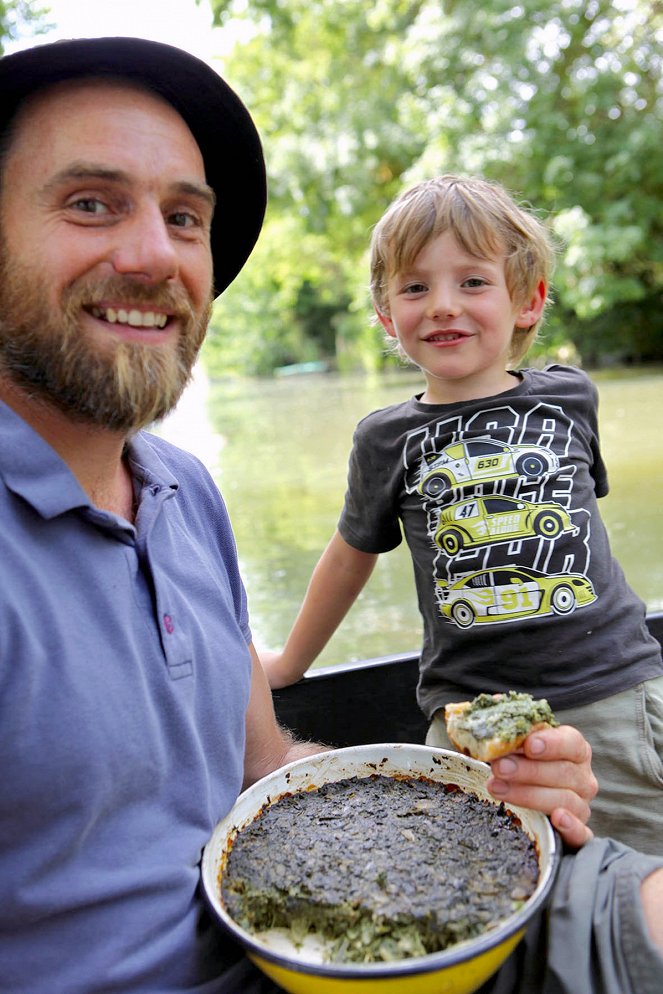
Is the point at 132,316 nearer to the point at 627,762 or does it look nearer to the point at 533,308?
the point at 533,308

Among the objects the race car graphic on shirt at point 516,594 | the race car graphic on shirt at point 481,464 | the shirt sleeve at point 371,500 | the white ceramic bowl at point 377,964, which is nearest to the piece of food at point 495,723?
the white ceramic bowl at point 377,964

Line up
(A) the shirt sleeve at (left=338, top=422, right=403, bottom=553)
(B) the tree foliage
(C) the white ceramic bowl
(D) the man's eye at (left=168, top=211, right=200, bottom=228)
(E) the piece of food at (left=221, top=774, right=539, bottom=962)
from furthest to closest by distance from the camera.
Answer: (B) the tree foliage, (A) the shirt sleeve at (left=338, top=422, right=403, bottom=553), (D) the man's eye at (left=168, top=211, right=200, bottom=228), (E) the piece of food at (left=221, top=774, right=539, bottom=962), (C) the white ceramic bowl

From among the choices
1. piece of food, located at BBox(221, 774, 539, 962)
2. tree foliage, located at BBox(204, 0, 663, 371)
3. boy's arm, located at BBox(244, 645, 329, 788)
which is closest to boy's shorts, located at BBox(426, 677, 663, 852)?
piece of food, located at BBox(221, 774, 539, 962)

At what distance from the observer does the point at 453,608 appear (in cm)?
198

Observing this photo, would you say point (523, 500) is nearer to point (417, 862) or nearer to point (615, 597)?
point (615, 597)

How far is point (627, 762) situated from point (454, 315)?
103 cm

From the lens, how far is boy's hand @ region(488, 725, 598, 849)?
1296 mm

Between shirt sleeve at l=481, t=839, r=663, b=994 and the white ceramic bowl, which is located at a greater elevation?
the white ceramic bowl

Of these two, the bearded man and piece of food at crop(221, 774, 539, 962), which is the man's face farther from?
piece of food at crop(221, 774, 539, 962)

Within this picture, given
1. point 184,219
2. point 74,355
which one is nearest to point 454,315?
point 184,219

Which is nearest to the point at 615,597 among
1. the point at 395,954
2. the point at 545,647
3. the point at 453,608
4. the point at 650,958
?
the point at 545,647

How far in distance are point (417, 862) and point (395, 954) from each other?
16 cm

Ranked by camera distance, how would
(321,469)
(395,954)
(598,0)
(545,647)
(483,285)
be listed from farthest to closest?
(598,0), (321,469), (483,285), (545,647), (395,954)

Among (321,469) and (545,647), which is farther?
(321,469)
